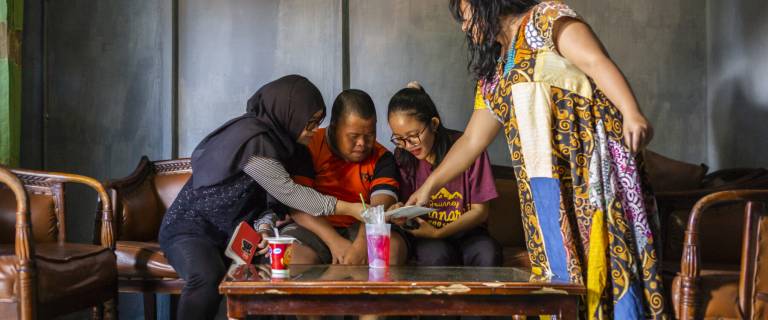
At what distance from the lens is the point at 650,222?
2.21m

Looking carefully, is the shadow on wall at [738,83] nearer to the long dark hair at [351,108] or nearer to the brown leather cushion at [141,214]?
the long dark hair at [351,108]

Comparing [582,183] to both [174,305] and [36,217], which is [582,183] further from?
[174,305]

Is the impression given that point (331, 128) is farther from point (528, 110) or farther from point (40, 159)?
point (40, 159)

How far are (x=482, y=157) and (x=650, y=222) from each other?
1.12 metres

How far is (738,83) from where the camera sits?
3764mm

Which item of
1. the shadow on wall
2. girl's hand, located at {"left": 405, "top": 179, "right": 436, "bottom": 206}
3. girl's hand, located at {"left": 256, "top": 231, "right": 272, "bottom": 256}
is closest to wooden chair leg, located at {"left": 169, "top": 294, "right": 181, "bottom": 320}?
girl's hand, located at {"left": 256, "top": 231, "right": 272, "bottom": 256}

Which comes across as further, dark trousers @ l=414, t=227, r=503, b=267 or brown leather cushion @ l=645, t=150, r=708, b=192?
brown leather cushion @ l=645, t=150, r=708, b=192

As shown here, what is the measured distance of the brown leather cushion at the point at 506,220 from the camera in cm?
377

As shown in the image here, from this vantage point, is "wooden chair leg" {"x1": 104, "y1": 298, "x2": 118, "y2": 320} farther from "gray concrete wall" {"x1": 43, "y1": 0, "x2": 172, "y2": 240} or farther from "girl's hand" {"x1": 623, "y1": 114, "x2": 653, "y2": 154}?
"girl's hand" {"x1": 623, "y1": 114, "x2": 653, "y2": 154}

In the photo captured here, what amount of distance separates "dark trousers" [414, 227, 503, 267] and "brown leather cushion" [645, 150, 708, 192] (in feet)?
3.25

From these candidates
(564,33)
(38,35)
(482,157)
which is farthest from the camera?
(38,35)

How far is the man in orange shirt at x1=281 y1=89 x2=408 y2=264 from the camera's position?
2.97 metres

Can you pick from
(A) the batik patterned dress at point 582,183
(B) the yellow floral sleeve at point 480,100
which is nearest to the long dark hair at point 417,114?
(B) the yellow floral sleeve at point 480,100

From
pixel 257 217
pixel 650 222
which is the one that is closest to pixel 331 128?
pixel 257 217
